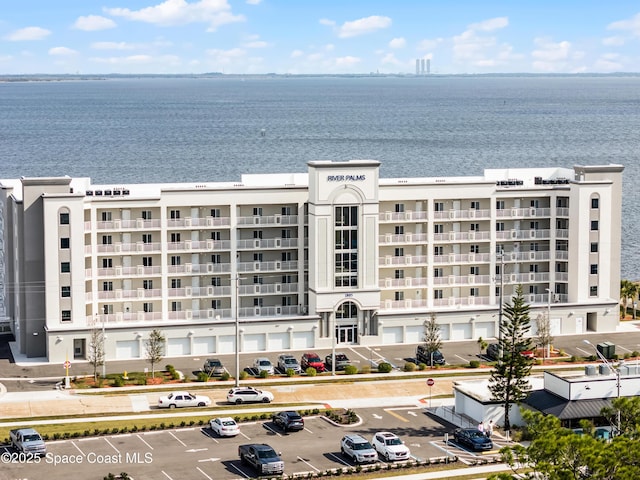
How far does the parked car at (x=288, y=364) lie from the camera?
92.2m

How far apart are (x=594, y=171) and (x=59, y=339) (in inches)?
1802

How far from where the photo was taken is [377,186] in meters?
101

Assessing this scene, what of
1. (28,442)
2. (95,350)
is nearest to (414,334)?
(95,350)

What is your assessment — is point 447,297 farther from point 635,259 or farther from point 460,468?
point 635,259

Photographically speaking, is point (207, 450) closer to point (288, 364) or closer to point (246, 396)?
point (246, 396)

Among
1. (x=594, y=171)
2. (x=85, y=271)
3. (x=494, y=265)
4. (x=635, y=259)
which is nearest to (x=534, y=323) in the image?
(x=494, y=265)

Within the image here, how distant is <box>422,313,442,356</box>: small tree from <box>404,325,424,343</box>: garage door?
122 centimetres

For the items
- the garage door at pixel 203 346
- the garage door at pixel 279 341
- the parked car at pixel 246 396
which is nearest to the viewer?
the parked car at pixel 246 396

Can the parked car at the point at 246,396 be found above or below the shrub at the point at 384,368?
below

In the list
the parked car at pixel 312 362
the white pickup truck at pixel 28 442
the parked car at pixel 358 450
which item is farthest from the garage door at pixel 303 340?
the white pickup truck at pixel 28 442

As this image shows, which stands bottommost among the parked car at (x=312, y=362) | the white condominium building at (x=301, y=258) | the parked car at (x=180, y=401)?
the parked car at (x=180, y=401)

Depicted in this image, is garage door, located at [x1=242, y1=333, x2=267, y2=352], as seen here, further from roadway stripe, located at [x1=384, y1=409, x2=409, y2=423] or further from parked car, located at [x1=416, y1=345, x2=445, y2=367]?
roadway stripe, located at [x1=384, y1=409, x2=409, y2=423]

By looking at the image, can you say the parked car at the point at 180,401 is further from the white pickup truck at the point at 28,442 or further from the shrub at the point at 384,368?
the shrub at the point at 384,368

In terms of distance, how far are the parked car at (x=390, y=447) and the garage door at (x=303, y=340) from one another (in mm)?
29115
